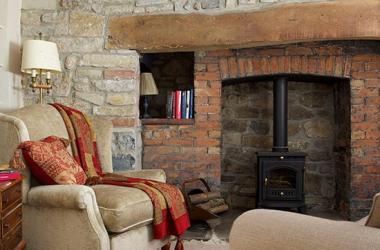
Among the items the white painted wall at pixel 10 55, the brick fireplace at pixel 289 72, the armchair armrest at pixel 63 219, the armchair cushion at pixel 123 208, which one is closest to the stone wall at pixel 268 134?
the brick fireplace at pixel 289 72

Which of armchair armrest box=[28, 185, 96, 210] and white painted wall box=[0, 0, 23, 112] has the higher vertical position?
white painted wall box=[0, 0, 23, 112]

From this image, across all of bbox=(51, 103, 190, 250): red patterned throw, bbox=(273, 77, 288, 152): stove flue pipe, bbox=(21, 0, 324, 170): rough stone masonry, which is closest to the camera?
bbox=(51, 103, 190, 250): red patterned throw

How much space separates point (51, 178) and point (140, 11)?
1.91 meters

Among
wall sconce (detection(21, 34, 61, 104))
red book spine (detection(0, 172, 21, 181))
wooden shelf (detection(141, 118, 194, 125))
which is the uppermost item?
wall sconce (detection(21, 34, 61, 104))

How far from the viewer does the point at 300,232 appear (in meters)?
0.93

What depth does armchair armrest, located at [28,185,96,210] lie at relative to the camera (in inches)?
74.4

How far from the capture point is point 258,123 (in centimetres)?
430

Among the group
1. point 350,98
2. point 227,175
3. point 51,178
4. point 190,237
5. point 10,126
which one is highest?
point 350,98

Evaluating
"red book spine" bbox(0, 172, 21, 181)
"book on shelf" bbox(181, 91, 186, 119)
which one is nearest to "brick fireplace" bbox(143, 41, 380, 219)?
"book on shelf" bbox(181, 91, 186, 119)

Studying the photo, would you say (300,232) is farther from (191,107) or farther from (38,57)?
(191,107)

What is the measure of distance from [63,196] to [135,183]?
503 millimetres

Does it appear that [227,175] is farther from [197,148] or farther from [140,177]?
[140,177]

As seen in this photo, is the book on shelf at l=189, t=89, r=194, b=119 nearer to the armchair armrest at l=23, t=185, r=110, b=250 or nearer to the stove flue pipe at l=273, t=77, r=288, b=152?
the stove flue pipe at l=273, t=77, r=288, b=152

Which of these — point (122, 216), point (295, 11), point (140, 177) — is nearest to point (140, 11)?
point (295, 11)
